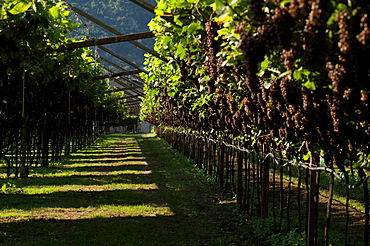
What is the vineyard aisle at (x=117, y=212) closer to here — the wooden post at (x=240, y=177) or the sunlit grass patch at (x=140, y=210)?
the sunlit grass patch at (x=140, y=210)

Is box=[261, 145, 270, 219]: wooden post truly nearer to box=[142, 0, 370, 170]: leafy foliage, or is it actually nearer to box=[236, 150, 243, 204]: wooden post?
box=[142, 0, 370, 170]: leafy foliage

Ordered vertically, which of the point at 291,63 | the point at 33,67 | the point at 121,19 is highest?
the point at 121,19

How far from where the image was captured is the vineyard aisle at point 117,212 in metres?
6.86

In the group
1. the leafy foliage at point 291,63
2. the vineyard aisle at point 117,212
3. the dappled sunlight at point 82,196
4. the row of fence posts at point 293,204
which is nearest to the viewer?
the leafy foliage at point 291,63

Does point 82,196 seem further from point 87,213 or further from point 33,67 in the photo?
point 33,67

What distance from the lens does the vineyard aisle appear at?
6863mm

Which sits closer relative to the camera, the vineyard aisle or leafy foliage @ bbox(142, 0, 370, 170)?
leafy foliage @ bbox(142, 0, 370, 170)

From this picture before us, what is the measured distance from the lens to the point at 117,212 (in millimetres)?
8609

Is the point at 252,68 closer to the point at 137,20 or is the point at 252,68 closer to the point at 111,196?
the point at 111,196

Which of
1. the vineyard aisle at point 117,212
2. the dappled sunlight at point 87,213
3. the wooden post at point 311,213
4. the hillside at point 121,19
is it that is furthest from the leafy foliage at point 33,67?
the hillside at point 121,19

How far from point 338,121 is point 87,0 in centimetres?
12221

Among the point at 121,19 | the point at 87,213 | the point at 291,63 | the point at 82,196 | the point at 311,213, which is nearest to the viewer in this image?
the point at 291,63

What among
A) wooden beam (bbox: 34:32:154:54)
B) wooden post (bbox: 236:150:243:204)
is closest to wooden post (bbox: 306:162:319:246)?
wooden post (bbox: 236:150:243:204)

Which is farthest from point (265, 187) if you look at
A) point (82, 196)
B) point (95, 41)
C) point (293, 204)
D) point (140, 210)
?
point (95, 41)
